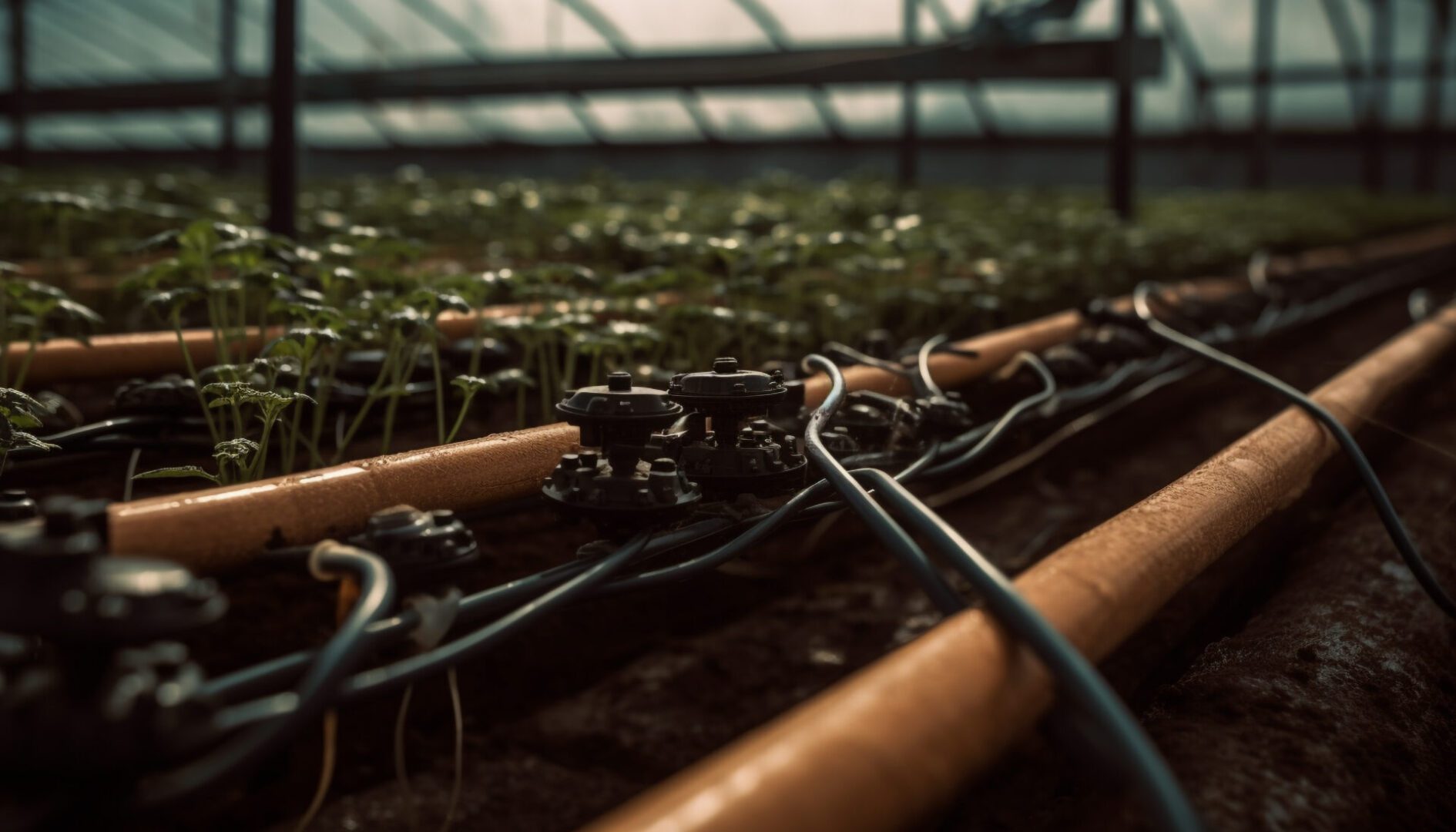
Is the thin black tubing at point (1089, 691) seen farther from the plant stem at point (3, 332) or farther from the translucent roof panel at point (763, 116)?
the translucent roof panel at point (763, 116)

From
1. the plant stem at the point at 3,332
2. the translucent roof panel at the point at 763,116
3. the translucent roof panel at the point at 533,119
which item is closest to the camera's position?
the plant stem at the point at 3,332

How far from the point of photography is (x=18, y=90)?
413 inches

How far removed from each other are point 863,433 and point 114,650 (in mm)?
1171

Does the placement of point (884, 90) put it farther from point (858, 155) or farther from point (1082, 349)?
point (1082, 349)

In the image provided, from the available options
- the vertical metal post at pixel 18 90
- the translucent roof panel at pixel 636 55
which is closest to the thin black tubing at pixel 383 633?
the vertical metal post at pixel 18 90

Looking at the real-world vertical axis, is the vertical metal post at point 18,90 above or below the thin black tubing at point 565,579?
above

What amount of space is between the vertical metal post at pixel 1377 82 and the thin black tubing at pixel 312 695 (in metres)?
22.2

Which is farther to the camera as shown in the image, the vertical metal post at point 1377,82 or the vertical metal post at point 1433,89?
the vertical metal post at point 1433,89

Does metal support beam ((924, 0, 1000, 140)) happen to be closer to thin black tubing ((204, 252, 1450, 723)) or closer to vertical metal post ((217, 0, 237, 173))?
vertical metal post ((217, 0, 237, 173))

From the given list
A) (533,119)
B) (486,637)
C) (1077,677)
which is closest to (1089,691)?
(1077,677)

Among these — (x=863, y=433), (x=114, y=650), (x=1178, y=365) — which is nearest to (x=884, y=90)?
(x=1178, y=365)

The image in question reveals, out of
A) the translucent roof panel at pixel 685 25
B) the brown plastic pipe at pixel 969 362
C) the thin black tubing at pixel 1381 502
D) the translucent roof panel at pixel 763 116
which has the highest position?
the translucent roof panel at pixel 685 25

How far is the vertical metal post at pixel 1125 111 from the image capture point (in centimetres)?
643

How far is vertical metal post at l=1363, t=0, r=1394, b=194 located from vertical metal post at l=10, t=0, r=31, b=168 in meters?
20.5
